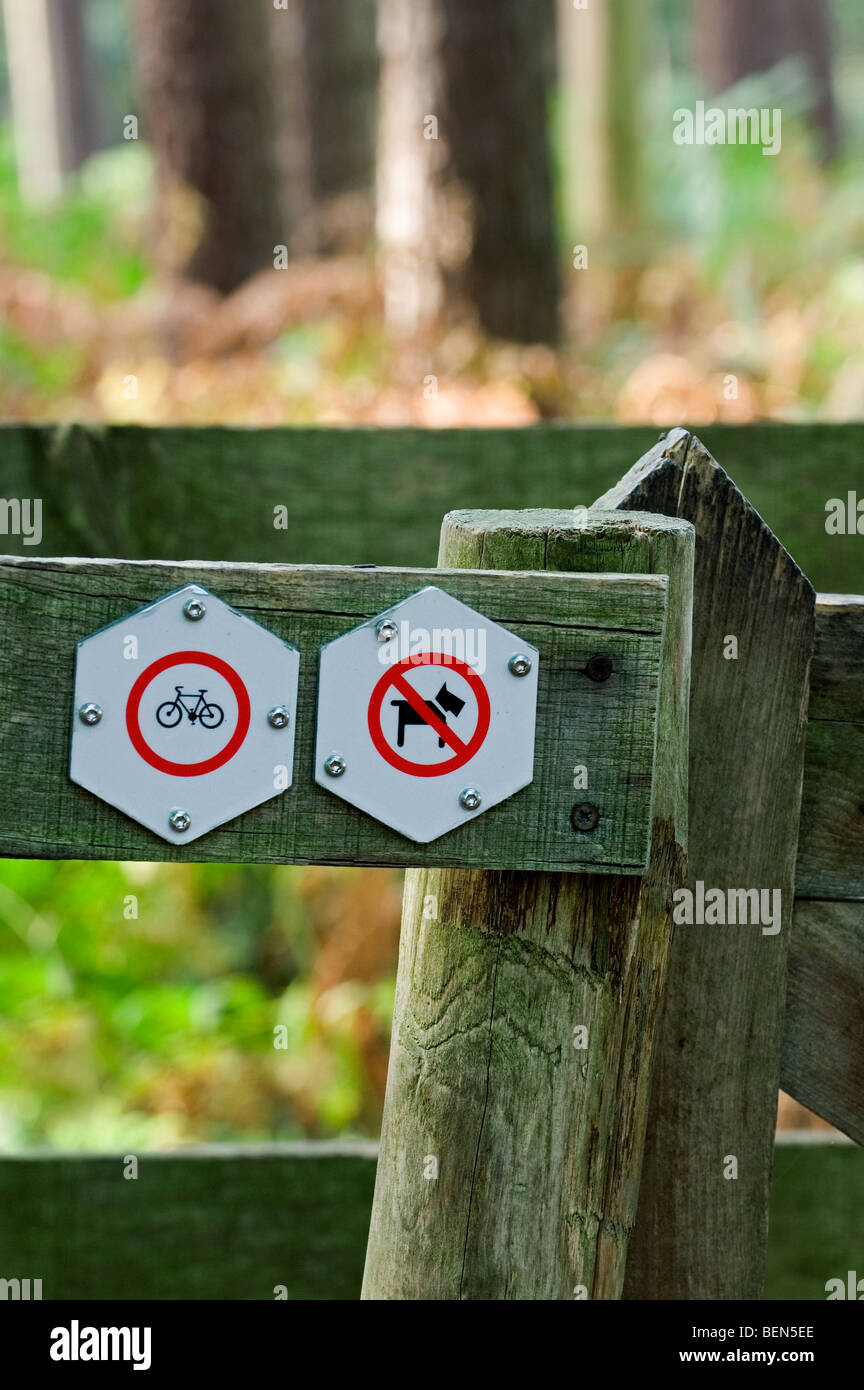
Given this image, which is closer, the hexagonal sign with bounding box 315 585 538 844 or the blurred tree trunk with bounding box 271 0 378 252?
the hexagonal sign with bounding box 315 585 538 844

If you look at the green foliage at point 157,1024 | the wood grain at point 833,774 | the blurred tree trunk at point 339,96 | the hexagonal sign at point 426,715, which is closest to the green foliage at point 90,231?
the blurred tree trunk at point 339,96

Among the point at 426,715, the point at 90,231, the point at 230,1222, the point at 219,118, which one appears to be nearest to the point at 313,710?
the point at 426,715

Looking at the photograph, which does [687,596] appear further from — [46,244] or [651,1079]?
[46,244]

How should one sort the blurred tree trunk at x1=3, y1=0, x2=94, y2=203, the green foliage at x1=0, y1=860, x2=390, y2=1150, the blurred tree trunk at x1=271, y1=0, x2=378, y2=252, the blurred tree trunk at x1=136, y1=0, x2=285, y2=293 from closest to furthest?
1. the green foliage at x1=0, y1=860, x2=390, y2=1150
2. the blurred tree trunk at x1=136, y1=0, x2=285, y2=293
3. the blurred tree trunk at x1=271, y1=0, x2=378, y2=252
4. the blurred tree trunk at x1=3, y1=0, x2=94, y2=203

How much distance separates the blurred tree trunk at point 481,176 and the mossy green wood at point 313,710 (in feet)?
17.1

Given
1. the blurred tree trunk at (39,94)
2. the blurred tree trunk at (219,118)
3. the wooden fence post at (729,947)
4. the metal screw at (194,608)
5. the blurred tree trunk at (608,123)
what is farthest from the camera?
the blurred tree trunk at (39,94)

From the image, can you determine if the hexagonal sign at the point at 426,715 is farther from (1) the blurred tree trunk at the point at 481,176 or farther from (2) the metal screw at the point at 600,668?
(1) the blurred tree trunk at the point at 481,176

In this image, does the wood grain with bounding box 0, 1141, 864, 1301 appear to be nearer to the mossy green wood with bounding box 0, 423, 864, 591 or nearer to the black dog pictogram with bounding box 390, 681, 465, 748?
the mossy green wood with bounding box 0, 423, 864, 591

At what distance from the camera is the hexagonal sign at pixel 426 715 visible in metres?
1.09

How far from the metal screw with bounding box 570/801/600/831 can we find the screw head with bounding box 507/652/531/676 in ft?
0.40

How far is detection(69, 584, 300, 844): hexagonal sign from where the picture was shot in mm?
1079

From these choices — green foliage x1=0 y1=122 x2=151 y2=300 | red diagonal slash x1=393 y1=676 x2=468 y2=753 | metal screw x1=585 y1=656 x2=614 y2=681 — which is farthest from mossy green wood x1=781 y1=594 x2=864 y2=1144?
green foliage x1=0 y1=122 x2=151 y2=300

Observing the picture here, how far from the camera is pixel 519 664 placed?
1.10 m

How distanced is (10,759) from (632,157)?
13.8 metres
